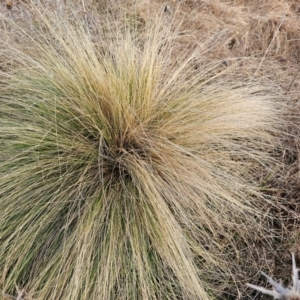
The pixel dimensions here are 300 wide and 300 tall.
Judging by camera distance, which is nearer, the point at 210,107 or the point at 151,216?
the point at 151,216

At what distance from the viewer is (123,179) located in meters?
1.56

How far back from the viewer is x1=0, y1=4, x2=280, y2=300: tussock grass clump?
57.8 inches

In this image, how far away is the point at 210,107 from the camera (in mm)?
1795

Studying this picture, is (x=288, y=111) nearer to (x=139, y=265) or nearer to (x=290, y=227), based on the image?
(x=290, y=227)

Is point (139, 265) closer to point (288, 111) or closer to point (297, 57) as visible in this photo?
point (288, 111)

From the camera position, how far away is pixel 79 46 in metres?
1.84

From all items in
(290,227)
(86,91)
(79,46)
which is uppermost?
(79,46)

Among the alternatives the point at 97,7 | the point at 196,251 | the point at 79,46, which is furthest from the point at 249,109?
the point at 97,7

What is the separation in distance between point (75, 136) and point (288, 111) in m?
1.01

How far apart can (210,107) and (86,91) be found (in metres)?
0.50

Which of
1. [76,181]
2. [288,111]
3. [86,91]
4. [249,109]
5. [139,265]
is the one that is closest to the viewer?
[139,265]

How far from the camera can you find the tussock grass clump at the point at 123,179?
57.8 inches

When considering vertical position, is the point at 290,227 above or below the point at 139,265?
below

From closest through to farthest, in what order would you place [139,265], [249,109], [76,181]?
[139,265] → [76,181] → [249,109]
